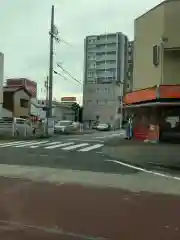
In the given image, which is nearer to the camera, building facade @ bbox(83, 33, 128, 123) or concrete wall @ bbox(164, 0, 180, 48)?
concrete wall @ bbox(164, 0, 180, 48)

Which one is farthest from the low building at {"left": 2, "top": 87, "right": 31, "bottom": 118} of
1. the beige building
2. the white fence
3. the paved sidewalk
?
the paved sidewalk

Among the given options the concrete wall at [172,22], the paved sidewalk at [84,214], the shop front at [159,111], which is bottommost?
the paved sidewalk at [84,214]

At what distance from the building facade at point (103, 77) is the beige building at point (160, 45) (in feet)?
171

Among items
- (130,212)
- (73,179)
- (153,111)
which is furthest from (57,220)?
(153,111)

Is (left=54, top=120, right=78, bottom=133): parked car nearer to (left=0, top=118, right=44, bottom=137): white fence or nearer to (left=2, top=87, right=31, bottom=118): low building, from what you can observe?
(left=0, top=118, right=44, bottom=137): white fence

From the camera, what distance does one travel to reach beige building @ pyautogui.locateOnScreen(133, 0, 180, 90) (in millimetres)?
29484

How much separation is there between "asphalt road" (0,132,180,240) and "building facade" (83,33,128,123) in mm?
71828

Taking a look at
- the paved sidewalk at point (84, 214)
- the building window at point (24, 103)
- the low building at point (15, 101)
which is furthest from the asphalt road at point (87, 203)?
the building window at point (24, 103)

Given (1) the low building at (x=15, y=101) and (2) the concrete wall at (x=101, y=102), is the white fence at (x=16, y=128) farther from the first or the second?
(2) the concrete wall at (x=101, y=102)

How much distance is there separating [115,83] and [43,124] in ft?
183

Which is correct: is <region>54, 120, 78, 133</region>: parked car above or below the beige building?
below

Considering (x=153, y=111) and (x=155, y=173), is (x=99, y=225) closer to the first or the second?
(x=155, y=173)

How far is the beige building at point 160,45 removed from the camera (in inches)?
1161

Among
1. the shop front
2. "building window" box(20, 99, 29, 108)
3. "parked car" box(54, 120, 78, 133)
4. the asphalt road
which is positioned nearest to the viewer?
the asphalt road
